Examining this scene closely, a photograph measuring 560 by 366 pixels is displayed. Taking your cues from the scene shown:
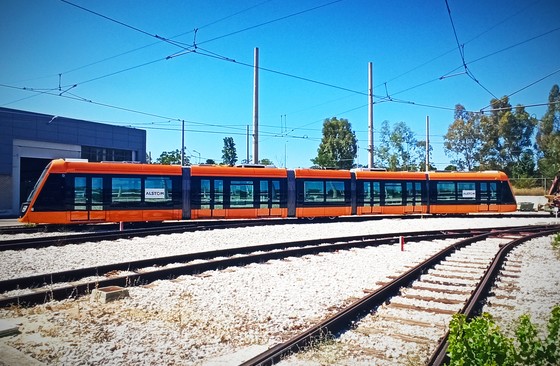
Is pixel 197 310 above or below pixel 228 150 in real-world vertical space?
below

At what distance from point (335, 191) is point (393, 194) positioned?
4353 millimetres

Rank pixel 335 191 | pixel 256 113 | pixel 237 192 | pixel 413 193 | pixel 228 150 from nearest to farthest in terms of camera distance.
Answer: pixel 237 192 < pixel 335 191 < pixel 256 113 < pixel 413 193 < pixel 228 150

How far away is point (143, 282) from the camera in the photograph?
8.12 metres

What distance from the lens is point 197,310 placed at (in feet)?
20.8

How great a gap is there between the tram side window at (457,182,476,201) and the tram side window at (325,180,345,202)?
8831mm

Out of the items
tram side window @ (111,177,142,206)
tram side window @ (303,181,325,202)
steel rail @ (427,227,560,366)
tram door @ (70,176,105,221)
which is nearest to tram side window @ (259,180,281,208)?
tram side window @ (303,181,325,202)

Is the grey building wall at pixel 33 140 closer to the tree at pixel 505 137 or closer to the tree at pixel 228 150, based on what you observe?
the tree at pixel 505 137

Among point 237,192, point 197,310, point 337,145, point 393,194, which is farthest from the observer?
point 337,145

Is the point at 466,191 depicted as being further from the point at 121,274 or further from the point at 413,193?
the point at 121,274

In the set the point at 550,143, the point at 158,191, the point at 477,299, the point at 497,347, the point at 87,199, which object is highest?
the point at 550,143

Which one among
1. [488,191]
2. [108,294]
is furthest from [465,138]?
[108,294]

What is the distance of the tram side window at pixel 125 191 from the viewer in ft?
59.2

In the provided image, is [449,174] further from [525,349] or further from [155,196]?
[525,349]

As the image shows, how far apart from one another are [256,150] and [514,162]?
1679 inches
